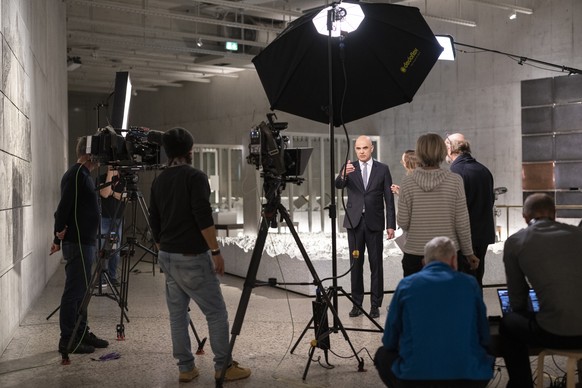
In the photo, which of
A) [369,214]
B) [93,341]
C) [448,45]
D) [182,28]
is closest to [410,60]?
[369,214]

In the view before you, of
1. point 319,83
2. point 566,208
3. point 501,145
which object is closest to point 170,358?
point 319,83

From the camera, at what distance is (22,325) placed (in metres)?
5.56

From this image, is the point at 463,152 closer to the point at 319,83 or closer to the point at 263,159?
the point at 319,83

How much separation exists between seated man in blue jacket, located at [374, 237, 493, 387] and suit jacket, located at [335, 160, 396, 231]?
3.03m

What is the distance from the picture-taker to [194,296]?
3756mm

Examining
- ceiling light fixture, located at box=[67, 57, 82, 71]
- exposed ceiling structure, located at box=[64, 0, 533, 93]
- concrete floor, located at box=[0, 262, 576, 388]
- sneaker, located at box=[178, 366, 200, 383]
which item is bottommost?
concrete floor, located at box=[0, 262, 576, 388]

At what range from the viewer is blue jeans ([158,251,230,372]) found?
12.3 feet

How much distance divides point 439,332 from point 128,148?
2790 mm

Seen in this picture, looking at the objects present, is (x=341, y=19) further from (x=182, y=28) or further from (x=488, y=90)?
(x=182, y=28)

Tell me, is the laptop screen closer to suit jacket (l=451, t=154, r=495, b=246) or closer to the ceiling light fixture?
suit jacket (l=451, t=154, r=495, b=246)

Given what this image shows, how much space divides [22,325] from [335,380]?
2.98 metres

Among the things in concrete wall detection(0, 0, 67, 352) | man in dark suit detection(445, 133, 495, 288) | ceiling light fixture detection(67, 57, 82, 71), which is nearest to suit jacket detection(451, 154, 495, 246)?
man in dark suit detection(445, 133, 495, 288)

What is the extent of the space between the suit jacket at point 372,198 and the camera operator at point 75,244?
84.9 inches

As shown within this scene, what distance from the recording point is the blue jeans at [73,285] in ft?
15.0
